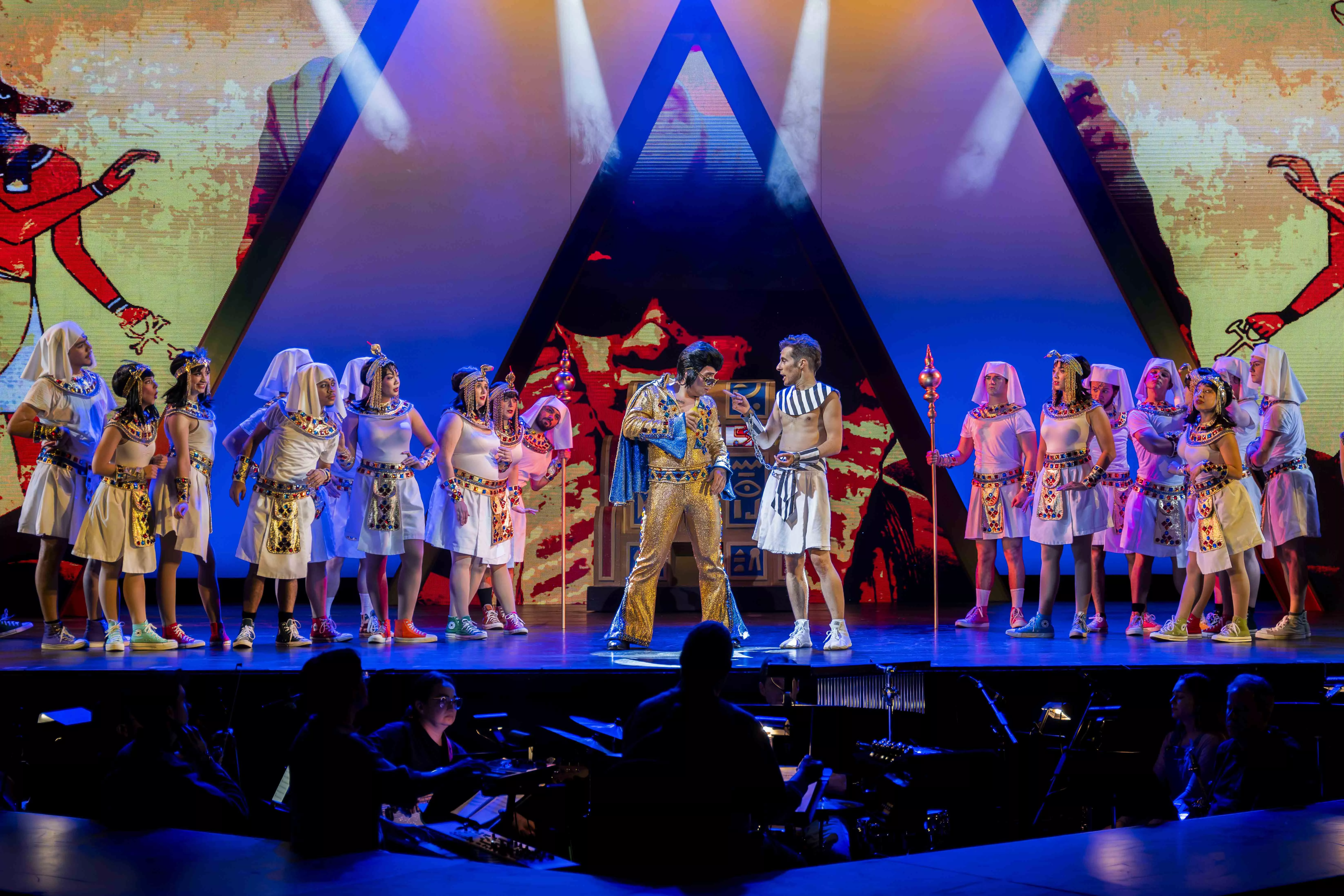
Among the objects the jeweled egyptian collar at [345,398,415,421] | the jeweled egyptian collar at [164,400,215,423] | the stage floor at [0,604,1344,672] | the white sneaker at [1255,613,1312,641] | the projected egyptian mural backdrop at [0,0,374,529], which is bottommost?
the stage floor at [0,604,1344,672]

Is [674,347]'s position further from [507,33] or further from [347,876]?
[347,876]

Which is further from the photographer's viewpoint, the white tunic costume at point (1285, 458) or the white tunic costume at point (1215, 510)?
the white tunic costume at point (1285, 458)

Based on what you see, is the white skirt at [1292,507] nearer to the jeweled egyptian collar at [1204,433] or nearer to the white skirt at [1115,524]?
the jeweled egyptian collar at [1204,433]

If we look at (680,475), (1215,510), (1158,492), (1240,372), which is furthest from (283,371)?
(1240,372)

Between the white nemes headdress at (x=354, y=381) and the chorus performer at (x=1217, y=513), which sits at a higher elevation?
the white nemes headdress at (x=354, y=381)

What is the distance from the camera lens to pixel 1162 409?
6930mm

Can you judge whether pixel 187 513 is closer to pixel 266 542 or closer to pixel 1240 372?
pixel 266 542

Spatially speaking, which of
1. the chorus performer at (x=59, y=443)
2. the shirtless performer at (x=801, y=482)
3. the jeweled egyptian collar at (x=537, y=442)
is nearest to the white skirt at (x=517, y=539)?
the jeweled egyptian collar at (x=537, y=442)

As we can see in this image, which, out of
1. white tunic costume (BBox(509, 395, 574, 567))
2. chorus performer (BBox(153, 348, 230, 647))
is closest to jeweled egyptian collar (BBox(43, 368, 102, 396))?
chorus performer (BBox(153, 348, 230, 647))

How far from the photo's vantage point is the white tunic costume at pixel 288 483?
5.84 meters

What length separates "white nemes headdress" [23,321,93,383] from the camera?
609 centimetres

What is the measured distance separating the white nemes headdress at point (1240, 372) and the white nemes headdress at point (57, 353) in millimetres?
6509

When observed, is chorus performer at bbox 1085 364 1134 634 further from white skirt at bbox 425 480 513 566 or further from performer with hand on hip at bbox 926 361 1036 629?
white skirt at bbox 425 480 513 566

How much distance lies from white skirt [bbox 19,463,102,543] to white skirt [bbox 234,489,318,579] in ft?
3.21
